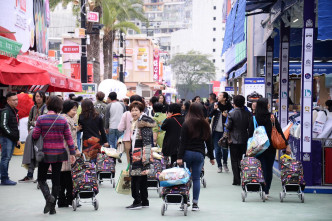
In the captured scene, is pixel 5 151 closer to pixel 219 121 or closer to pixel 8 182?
pixel 8 182

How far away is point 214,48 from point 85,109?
5032 inches

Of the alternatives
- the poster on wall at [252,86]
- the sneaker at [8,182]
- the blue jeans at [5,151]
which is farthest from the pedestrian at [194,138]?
the poster on wall at [252,86]

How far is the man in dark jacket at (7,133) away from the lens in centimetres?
1221

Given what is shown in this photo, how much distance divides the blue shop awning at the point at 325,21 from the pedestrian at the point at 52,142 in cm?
474

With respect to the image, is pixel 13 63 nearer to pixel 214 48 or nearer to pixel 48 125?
pixel 48 125

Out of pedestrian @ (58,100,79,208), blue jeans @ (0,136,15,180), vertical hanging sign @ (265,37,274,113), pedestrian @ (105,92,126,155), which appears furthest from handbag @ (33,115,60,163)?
vertical hanging sign @ (265,37,274,113)

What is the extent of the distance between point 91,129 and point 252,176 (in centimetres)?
334

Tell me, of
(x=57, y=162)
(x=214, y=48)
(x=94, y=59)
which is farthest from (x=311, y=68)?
(x=214, y=48)

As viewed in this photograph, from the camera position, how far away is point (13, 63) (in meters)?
16.4

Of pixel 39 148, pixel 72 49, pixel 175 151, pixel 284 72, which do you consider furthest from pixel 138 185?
pixel 72 49

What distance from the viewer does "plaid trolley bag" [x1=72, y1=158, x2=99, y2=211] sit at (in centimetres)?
941

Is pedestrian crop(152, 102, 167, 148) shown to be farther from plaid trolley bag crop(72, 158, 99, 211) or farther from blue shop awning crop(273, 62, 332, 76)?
blue shop awning crop(273, 62, 332, 76)

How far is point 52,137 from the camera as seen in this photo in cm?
880

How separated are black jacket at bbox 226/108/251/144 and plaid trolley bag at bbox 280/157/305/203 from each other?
2043 millimetres
